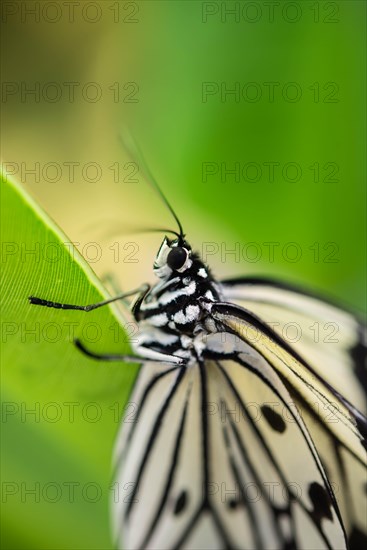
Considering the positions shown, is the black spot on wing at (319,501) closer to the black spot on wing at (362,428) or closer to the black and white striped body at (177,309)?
the black spot on wing at (362,428)

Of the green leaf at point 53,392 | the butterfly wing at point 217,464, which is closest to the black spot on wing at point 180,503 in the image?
the butterfly wing at point 217,464

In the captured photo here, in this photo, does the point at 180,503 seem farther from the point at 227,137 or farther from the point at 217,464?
the point at 227,137

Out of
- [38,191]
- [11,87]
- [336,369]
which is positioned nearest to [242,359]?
[336,369]

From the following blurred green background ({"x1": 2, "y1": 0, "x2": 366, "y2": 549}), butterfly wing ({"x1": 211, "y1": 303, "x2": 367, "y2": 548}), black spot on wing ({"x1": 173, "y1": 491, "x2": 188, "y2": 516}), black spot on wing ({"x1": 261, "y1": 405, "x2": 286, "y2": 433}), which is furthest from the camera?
blurred green background ({"x1": 2, "y1": 0, "x2": 366, "y2": 549})

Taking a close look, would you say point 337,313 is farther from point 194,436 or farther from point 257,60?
point 257,60

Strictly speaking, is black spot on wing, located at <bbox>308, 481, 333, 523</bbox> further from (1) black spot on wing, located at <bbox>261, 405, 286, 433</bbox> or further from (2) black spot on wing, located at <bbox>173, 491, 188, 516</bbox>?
(2) black spot on wing, located at <bbox>173, 491, 188, 516</bbox>

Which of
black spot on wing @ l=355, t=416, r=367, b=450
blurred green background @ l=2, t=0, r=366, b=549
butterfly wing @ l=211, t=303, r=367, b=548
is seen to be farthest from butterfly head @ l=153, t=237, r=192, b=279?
blurred green background @ l=2, t=0, r=366, b=549
